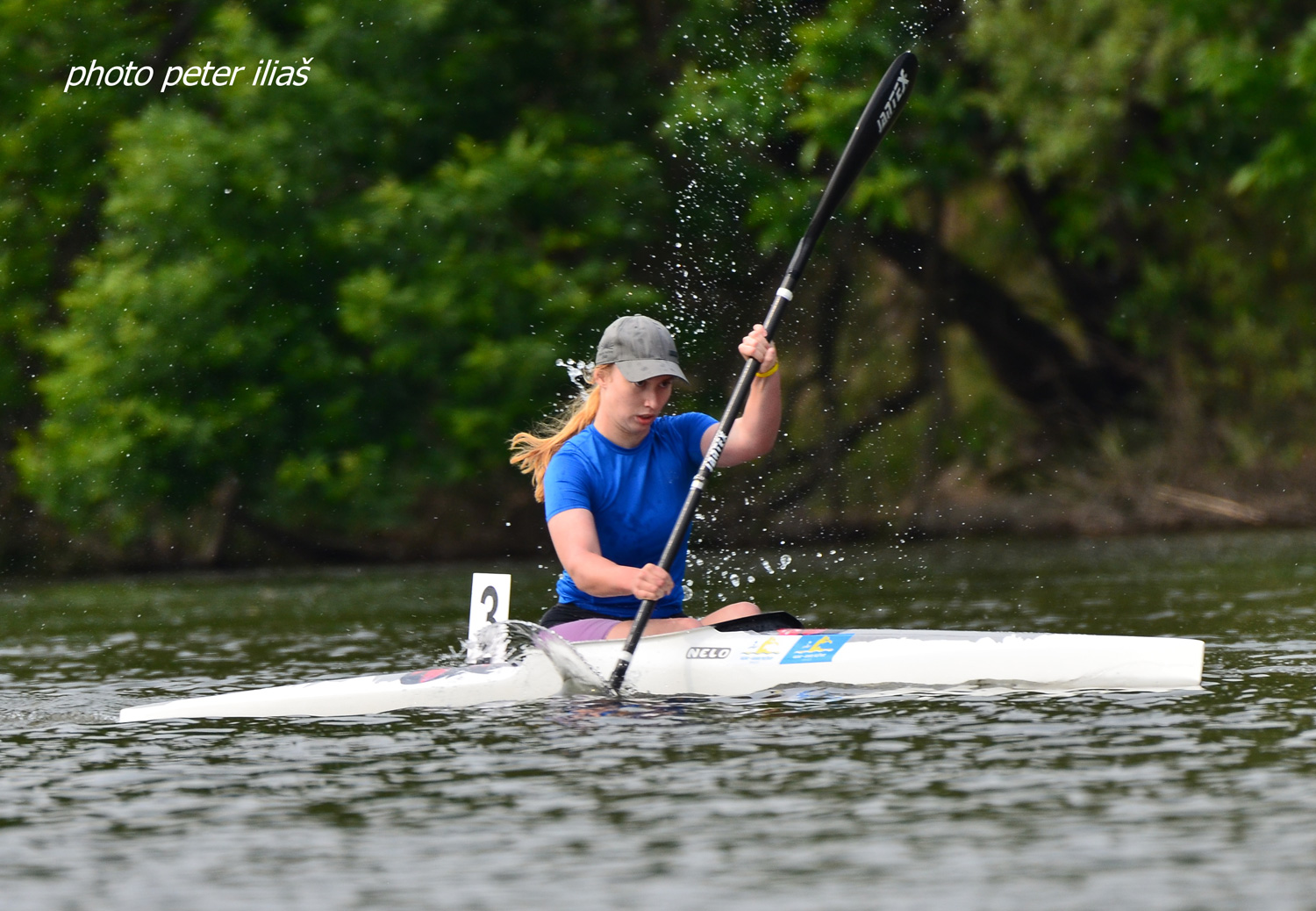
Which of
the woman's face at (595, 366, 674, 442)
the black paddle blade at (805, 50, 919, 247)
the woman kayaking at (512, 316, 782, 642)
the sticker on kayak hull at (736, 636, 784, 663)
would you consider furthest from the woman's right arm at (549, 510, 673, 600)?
the black paddle blade at (805, 50, 919, 247)

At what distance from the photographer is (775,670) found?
7.70 meters

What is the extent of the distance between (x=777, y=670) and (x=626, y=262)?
1353 cm

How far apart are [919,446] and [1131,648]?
14049 mm

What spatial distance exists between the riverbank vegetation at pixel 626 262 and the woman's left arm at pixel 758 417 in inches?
415

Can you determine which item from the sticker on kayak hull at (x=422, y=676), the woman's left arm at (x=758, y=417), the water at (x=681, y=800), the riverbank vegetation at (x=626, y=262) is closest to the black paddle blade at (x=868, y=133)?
the woman's left arm at (x=758, y=417)

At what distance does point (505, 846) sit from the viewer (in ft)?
16.8

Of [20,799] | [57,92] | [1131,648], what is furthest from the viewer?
[57,92]

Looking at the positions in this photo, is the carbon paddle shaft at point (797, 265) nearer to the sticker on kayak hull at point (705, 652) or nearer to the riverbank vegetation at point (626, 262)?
the sticker on kayak hull at point (705, 652)

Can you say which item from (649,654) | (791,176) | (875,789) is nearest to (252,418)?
(791,176)

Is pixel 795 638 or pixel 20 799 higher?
pixel 795 638

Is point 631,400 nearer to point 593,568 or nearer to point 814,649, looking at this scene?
point 593,568

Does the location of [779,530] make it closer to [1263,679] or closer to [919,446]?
[919,446]

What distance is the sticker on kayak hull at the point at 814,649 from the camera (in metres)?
7.70

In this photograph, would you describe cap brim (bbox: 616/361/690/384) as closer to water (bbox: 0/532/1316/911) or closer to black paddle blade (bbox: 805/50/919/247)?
water (bbox: 0/532/1316/911)
